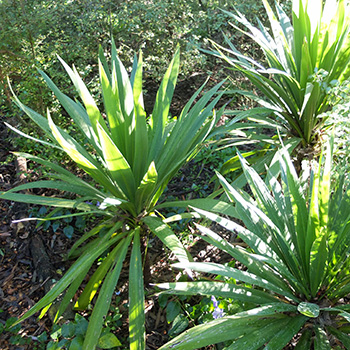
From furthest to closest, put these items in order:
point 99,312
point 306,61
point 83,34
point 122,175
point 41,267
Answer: point 83,34
point 41,267
point 306,61
point 122,175
point 99,312

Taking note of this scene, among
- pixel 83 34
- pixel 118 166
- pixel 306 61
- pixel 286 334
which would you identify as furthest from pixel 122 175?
pixel 83 34

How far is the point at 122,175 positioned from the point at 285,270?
3.12 feet

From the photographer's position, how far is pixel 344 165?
1957 millimetres

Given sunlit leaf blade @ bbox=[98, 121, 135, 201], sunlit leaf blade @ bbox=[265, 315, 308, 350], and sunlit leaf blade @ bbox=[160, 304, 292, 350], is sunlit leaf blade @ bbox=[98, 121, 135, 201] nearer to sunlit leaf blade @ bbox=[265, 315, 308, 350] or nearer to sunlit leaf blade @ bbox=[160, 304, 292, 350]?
sunlit leaf blade @ bbox=[160, 304, 292, 350]

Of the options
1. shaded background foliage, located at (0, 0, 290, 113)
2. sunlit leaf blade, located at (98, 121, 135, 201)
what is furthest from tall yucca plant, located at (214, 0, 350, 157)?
sunlit leaf blade, located at (98, 121, 135, 201)

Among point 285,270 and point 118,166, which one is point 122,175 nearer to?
point 118,166

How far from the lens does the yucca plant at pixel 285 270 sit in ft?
4.79

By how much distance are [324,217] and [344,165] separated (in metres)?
0.57

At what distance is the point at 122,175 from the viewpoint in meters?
1.97

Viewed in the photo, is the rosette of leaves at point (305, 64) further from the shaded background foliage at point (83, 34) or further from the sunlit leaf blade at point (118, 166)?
the sunlit leaf blade at point (118, 166)

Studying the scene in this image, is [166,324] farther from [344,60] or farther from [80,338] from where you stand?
[344,60]

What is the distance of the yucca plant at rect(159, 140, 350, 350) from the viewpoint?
1.46 meters

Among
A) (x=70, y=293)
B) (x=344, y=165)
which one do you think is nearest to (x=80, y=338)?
(x=70, y=293)

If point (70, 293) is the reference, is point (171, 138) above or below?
above
